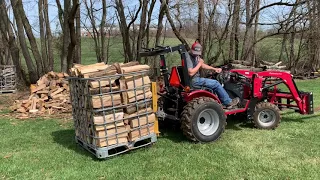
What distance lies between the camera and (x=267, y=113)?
277 inches

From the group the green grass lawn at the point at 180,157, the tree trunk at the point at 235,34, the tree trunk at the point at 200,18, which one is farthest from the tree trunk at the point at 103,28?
the green grass lawn at the point at 180,157

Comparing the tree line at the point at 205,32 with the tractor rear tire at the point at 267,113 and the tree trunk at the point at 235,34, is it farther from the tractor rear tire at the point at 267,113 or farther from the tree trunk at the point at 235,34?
the tractor rear tire at the point at 267,113

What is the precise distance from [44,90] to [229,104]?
6770 millimetres

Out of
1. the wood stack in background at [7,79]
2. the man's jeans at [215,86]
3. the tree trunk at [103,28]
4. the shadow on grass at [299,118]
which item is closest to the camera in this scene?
the man's jeans at [215,86]

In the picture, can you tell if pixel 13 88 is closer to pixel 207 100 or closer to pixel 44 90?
pixel 44 90

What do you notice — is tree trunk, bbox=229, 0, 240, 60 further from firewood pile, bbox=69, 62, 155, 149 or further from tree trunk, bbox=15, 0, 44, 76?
firewood pile, bbox=69, 62, 155, 149

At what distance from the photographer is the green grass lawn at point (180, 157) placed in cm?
480

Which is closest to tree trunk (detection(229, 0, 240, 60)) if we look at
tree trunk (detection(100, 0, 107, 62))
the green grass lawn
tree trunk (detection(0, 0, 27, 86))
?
tree trunk (detection(100, 0, 107, 62))

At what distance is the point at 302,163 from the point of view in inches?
199

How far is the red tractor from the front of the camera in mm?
6055

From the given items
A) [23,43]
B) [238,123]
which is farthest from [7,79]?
[238,123]

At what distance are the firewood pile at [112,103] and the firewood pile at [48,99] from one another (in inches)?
177

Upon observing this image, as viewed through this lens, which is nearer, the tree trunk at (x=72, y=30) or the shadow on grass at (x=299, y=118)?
the shadow on grass at (x=299, y=118)

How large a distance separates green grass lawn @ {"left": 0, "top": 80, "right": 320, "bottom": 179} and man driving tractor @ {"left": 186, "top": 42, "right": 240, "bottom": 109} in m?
0.72
